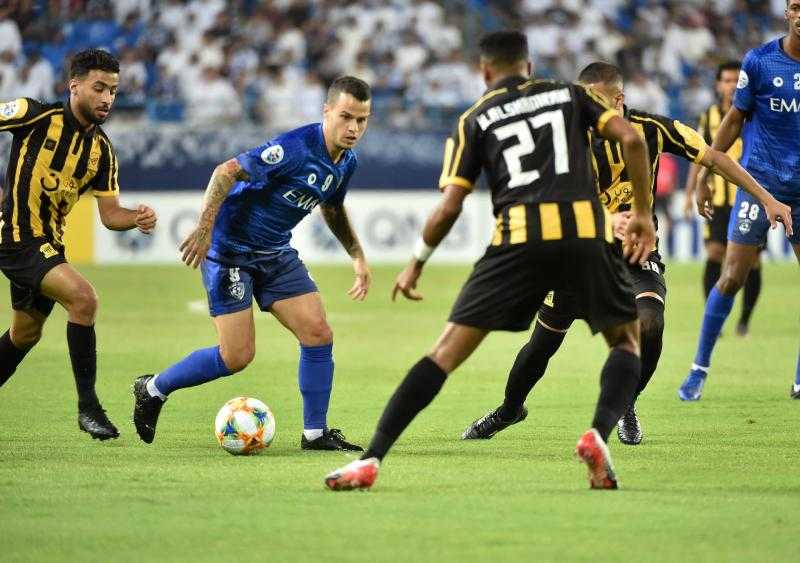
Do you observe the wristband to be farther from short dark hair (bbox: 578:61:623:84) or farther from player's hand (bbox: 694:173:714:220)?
player's hand (bbox: 694:173:714:220)

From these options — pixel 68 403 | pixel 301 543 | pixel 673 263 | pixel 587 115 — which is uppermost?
pixel 587 115

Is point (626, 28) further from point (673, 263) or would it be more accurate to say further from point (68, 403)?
point (68, 403)

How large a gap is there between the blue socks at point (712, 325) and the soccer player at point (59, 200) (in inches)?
163

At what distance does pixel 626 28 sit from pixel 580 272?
22012 millimetres

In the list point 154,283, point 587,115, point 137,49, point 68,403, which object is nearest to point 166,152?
point 137,49

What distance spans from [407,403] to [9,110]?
3200mm

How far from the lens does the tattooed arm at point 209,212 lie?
6.80 meters

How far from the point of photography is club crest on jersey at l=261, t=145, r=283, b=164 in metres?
7.26

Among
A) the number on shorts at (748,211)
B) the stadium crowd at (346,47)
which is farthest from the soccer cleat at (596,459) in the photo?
the stadium crowd at (346,47)

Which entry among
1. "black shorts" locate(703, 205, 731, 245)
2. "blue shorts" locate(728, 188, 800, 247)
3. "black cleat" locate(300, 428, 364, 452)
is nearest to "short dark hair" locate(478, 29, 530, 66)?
"black cleat" locate(300, 428, 364, 452)

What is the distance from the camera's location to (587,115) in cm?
579

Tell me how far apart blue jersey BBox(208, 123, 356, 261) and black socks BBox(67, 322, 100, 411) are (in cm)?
84

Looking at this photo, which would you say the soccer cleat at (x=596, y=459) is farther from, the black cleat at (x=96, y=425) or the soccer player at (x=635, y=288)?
the black cleat at (x=96, y=425)

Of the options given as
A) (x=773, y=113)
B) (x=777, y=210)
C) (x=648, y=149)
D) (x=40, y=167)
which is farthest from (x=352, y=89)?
(x=773, y=113)
